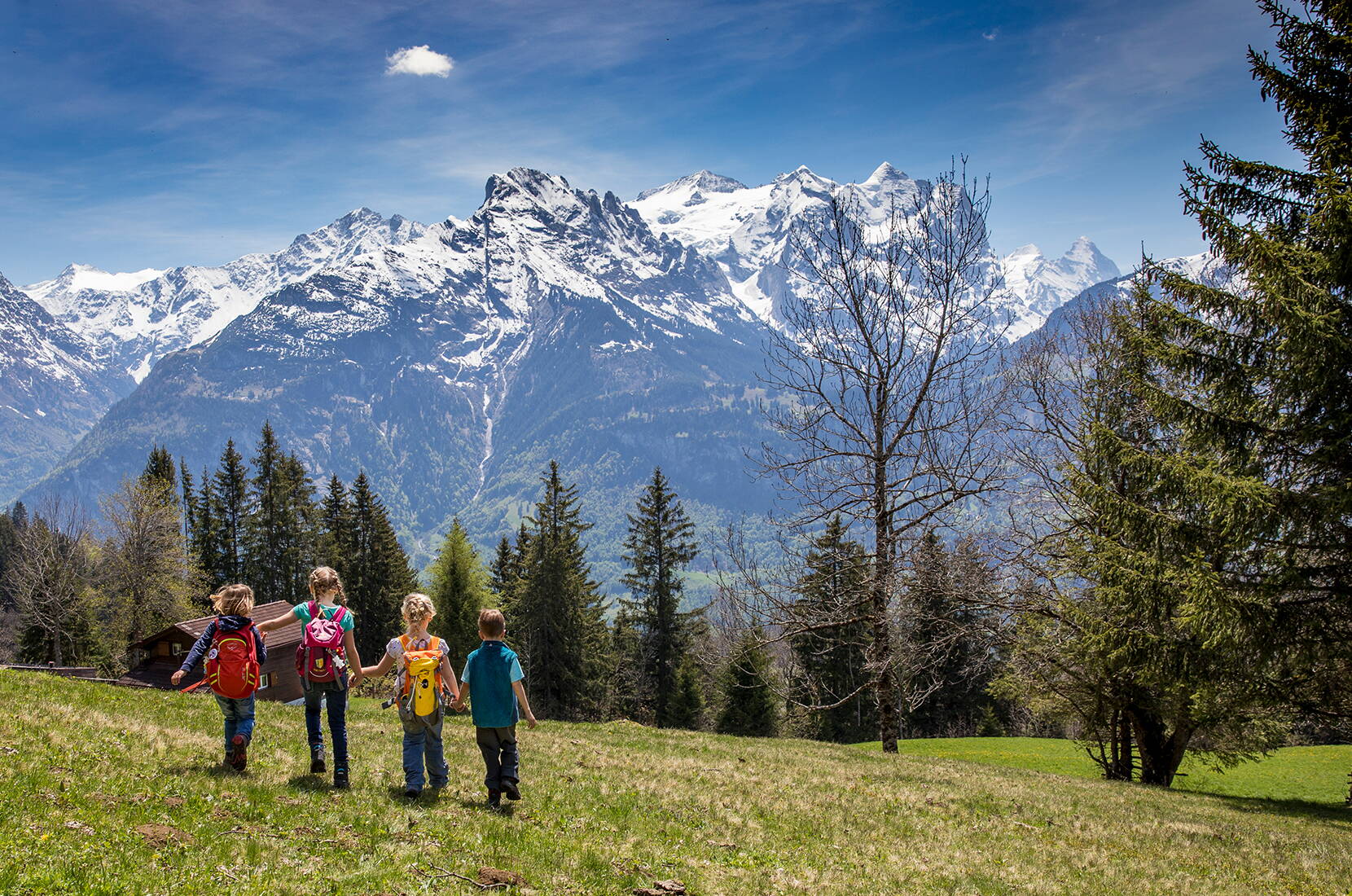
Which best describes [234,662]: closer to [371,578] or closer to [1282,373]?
[1282,373]

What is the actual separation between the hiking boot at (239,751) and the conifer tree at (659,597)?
40521 millimetres

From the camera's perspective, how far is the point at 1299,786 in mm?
26875

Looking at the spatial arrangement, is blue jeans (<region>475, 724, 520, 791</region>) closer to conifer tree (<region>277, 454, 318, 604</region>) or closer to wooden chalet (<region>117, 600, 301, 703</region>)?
wooden chalet (<region>117, 600, 301, 703</region>)

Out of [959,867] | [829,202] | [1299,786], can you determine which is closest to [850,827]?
[959,867]

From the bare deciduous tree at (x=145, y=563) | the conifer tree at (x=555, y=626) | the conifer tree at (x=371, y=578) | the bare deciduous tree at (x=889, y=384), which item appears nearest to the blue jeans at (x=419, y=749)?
the bare deciduous tree at (x=889, y=384)

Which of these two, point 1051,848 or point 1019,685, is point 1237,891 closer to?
point 1051,848

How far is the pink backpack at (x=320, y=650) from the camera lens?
31.7ft

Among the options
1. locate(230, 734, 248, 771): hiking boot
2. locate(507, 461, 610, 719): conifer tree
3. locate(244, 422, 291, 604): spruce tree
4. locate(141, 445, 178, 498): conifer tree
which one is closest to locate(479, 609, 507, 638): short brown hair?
locate(230, 734, 248, 771): hiking boot

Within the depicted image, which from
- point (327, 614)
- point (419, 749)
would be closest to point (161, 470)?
point (327, 614)

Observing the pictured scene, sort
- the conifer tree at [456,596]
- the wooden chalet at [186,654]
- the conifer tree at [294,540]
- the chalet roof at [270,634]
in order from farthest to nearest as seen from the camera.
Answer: the conifer tree at [294,540], the conifer tree at [456,596], the wooden chalet at [186,654], the chalet roof at [270,634]

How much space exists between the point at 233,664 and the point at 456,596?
47.5m

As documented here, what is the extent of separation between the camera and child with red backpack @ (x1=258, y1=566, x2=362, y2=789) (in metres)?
9.66

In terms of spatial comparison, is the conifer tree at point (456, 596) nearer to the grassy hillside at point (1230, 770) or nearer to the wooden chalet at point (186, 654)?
the wooden chalet at point (186, 654)

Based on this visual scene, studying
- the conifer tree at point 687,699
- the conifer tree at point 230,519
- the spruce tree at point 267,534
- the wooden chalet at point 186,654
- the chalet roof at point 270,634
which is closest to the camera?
the chalet roof at point 270,634
